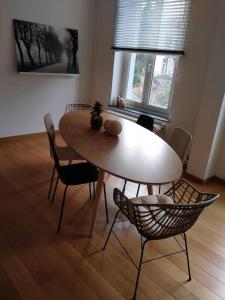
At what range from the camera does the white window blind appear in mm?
3281

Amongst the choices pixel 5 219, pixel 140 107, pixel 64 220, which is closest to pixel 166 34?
pixel 140 107

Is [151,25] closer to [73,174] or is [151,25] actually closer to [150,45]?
[150,45]

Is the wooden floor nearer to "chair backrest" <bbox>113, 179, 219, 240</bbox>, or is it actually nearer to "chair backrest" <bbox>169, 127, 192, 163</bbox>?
"chair backrest" <bbox>113, 179, 219, 240</bbox>

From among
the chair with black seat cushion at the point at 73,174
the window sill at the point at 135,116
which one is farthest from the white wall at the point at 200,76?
the chair with black seat cushion at the point at 73,174

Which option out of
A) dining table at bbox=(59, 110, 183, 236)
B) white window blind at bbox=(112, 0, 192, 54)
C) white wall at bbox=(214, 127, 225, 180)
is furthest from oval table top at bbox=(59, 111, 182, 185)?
white window blind at bbox=(112, 0, 192, 54)

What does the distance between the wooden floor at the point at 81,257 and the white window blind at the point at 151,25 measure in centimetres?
218

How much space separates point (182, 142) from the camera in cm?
237

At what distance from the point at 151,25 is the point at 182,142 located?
2067 millimetres

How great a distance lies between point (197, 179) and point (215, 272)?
151 centimetres

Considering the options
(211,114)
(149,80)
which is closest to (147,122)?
(211,114)

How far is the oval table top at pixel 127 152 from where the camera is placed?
161 centimetres

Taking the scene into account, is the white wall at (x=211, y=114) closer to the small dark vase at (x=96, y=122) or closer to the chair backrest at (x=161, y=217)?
the small dark vase at (x=96, y=122)

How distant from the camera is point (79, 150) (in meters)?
1.86

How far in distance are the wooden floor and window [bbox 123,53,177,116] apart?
1.81m
